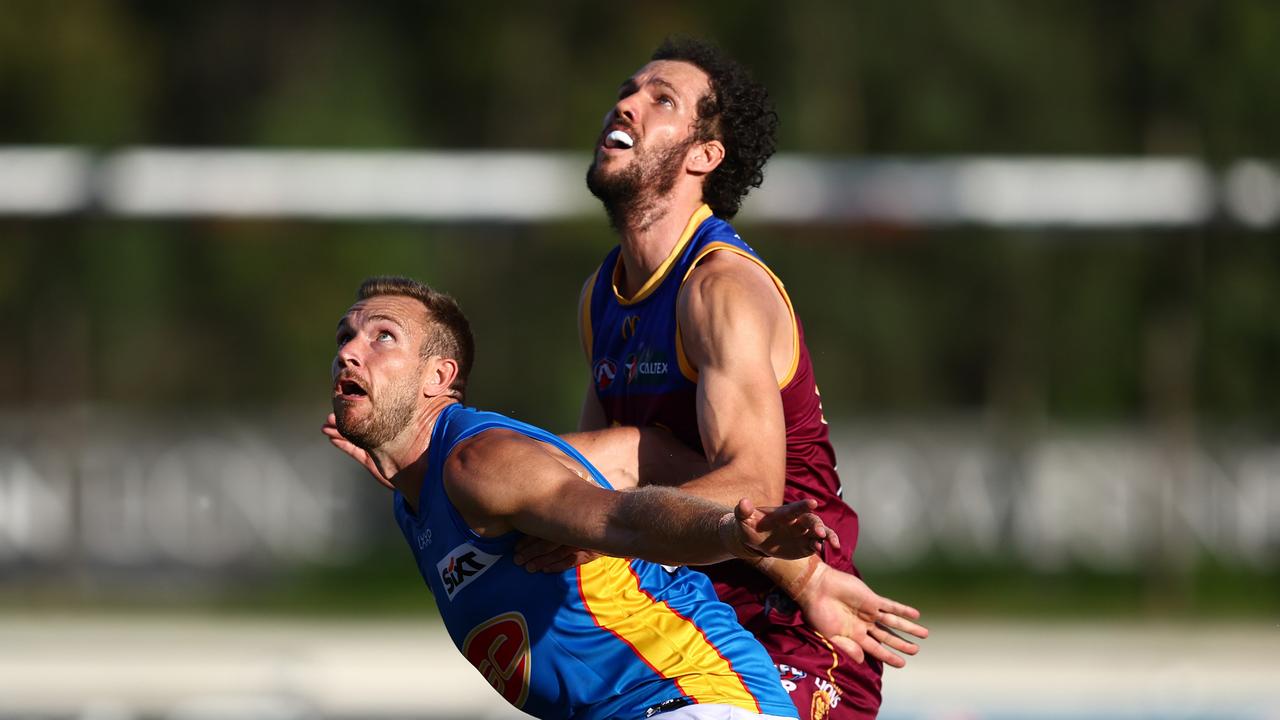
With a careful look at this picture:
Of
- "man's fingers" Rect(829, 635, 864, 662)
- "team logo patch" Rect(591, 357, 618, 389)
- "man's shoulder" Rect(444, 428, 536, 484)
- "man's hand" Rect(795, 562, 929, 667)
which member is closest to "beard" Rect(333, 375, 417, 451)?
"man's shoulder" Rect(444, 428, 536, 484)

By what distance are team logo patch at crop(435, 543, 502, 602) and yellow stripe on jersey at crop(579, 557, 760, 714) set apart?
9.4 inches

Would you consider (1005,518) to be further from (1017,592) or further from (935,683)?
(935,683)

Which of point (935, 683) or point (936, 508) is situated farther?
point (936, 508)

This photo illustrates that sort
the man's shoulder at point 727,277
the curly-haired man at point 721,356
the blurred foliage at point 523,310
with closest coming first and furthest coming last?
1. the curly-haired man at point 721,356
2. the man's shoulder at point 727,277
3. the blurred foliage at point 523,310

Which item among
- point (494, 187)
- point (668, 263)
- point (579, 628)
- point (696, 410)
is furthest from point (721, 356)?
point (494, 187)

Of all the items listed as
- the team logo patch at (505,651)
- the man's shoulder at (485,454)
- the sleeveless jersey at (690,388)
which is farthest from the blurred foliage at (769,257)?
the man's shoulder at (485,454)

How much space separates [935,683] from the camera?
10.4 metres

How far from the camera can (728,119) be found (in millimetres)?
4945

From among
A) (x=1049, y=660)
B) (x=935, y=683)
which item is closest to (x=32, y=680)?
(x=935, y=683)

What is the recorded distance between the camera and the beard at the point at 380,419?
13.0ft

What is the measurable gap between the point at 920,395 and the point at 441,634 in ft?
21.9

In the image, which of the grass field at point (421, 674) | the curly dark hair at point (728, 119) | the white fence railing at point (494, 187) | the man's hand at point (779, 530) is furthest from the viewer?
the white fence railing at point (494, 187)

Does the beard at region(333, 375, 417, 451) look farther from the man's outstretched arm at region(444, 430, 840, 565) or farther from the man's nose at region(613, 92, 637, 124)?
the man's nose at region(613, 92, 637, 124)

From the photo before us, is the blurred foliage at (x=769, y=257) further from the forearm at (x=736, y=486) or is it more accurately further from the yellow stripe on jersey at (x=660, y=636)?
the yellow stripe on jersey at (x=660, y=636)
